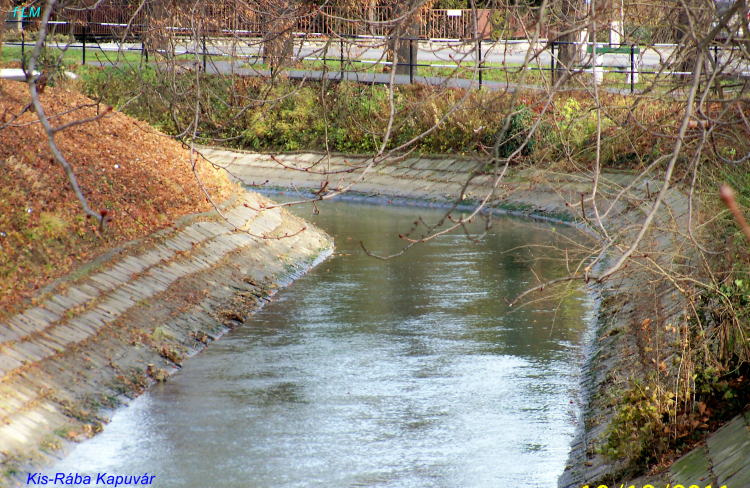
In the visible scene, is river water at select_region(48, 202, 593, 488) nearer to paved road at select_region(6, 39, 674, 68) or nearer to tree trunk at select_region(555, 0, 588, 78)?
tree trunk at select_region(555, 0, 588, 78)

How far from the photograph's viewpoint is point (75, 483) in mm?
6895

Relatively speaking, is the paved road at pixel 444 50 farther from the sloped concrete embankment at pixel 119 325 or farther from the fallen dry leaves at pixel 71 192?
the sloped concrete embankment at pixel 119 325

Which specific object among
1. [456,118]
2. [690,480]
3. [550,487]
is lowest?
[550,487]

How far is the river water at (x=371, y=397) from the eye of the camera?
734 cm

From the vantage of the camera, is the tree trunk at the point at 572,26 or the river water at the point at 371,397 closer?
the tree trunk at the point at 572,26

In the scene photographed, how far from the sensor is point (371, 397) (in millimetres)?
9047

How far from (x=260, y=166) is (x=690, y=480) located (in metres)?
22.2

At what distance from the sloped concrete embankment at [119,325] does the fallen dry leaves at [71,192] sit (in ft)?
1.07

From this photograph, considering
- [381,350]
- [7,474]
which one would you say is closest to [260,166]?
[381,350]

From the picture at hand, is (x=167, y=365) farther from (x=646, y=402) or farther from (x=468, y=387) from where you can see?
(x=646, y=402)

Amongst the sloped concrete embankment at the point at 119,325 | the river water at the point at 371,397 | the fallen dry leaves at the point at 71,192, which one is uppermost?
the fallen dry leaves at the point at 71,192

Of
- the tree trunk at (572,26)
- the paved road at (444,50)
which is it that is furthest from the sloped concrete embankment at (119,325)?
the tree trunk at (572,26)

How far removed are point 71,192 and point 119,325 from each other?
277cm

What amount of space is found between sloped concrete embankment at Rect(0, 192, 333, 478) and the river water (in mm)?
288
